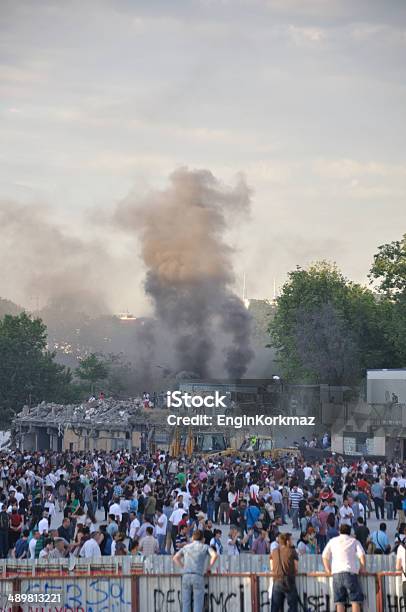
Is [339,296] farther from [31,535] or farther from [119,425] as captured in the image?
[31,535]

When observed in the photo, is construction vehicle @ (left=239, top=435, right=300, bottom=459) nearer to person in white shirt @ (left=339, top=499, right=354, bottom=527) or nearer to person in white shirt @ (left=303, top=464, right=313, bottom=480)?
person in white shirt @ (left=303, top=464, right=313, bottom=480)

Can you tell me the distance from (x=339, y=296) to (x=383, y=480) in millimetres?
54924

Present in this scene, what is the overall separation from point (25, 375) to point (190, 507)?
72695mm

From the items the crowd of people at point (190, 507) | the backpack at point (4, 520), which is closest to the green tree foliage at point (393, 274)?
the crowd of people at point (190, 507)

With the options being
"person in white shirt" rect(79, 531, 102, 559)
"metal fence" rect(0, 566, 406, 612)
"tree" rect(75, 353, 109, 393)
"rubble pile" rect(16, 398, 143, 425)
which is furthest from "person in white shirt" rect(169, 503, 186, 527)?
"tree" rect(75, 353, 109, 393)

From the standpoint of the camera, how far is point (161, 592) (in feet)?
47.1

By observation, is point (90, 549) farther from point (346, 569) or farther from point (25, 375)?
point (25, 375)

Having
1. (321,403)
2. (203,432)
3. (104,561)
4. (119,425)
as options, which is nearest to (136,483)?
(104,561)

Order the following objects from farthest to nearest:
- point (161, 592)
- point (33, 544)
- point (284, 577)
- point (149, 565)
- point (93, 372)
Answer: point (93, 372) < point (33, 544) < point (149, 565) < point (161, 592) < point (284, 577)

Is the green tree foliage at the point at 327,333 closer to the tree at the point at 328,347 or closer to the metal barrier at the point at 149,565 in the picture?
the tree at the point at 328,347

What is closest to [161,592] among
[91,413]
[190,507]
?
[190,507]

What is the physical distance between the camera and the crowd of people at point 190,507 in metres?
18.8

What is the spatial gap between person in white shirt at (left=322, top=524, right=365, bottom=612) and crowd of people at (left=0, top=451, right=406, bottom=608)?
0.79 ft

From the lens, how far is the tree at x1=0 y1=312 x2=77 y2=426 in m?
95.6
